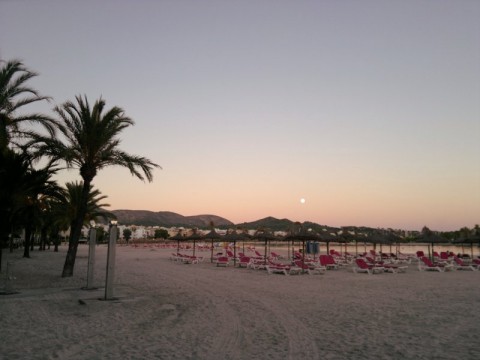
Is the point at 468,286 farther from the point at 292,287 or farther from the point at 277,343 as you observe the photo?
the point at 277,343

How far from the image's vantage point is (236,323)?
740 cm

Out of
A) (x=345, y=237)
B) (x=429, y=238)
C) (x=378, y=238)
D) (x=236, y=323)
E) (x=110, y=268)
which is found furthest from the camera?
(x=345, y=237)

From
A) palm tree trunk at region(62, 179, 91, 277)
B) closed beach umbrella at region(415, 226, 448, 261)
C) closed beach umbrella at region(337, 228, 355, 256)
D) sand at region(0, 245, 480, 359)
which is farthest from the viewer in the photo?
closed beach umbrella at region(337, 228, 355, 256)

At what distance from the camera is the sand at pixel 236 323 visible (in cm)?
557

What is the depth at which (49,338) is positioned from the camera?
6.10 meters

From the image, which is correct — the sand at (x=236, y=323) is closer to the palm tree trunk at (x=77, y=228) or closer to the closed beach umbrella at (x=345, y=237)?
the palm tree trunk at (x=77, y=228)

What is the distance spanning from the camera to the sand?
557cm

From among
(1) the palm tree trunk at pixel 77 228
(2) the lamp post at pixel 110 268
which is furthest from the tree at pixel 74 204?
(2) the lamp post at pixel 110 268

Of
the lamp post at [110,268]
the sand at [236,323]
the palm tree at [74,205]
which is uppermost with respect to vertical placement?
the palm tree at [74,205]

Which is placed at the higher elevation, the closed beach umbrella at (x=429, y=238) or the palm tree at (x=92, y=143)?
the palm tree at (x=92, y=143)

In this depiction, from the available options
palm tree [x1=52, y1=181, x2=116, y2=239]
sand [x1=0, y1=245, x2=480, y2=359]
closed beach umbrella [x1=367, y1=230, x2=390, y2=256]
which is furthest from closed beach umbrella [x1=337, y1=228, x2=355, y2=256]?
palm tree [x1=52, y1=181, x2=116, y2=239]

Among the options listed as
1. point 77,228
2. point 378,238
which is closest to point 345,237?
point 378,238

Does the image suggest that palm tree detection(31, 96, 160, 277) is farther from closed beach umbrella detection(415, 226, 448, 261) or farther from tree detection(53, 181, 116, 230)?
closed beach umbrella detection(415, 226, 448, 261)

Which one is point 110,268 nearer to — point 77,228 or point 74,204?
point 77,228
